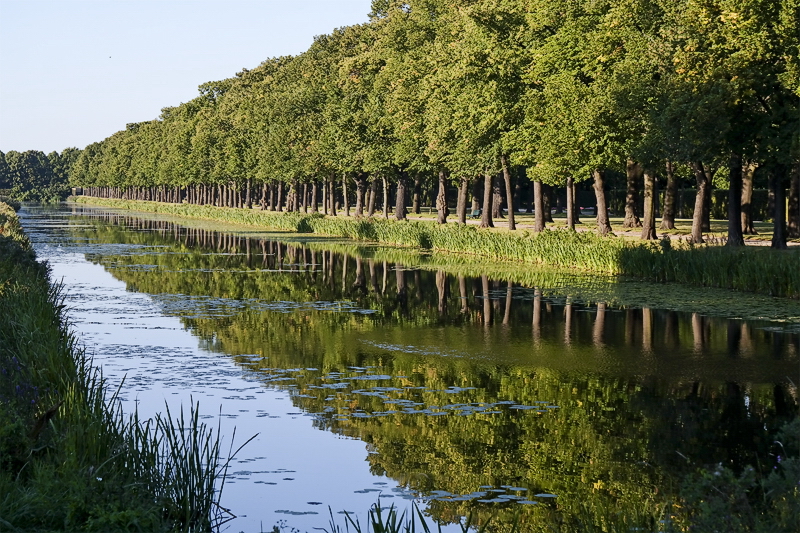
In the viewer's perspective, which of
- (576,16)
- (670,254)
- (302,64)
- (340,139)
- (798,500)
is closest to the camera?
(798,500)

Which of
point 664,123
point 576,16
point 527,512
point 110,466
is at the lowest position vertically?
point 527,512

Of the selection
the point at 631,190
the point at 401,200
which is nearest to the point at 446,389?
the point at 631,190

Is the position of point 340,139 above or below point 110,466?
above

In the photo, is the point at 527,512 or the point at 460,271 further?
the point at 460,271

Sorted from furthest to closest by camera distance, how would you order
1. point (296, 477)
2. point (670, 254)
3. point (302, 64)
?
point (302, 64) → point (670, 254) → point (296, 477)

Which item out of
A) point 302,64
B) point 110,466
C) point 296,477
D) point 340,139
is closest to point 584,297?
point 296,477

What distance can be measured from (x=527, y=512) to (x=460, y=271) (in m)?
30.6

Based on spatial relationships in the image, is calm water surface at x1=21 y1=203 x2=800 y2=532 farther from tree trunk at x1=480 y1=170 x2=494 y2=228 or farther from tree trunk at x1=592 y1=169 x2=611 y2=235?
tree trunk at x1=480 y1=170 x2=494 y2=228

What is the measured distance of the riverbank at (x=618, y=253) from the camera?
31.5m

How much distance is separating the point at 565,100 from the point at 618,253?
1139 centimetres

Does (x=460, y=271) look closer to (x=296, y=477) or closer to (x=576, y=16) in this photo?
(x=576, y=16)

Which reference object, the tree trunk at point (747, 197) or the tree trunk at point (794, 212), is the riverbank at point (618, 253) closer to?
the tree trunk at point (794, 212)

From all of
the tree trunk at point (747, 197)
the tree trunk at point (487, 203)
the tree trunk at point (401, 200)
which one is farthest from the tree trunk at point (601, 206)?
the tree trunk at point (401, 200)

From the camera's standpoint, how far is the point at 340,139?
7875 cm
